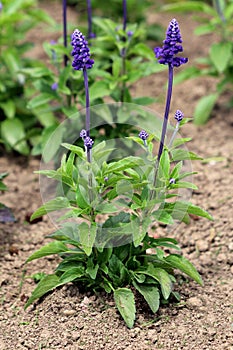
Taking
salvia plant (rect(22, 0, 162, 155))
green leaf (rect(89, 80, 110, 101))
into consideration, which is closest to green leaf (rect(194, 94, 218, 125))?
salvia plant (rect(22, 0, 162, 155))

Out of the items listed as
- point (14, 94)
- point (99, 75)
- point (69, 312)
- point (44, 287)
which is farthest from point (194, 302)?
point (14, 94)

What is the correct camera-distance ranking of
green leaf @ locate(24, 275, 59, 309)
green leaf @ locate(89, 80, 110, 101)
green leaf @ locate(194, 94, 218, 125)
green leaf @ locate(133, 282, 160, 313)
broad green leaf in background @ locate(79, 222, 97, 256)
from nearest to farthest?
broad green leaf in background @ locate(79, 222, 97, 256), green leaf @ locate(133, 282, 160, 313), green leaf @ locate(24, 275, 59, 309), green leaf @ locate(89, 80, 110, 101), green leaf @ locate(194, 94, 218, 125)

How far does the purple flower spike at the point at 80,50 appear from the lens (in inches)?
101

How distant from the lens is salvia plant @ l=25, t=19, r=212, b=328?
2.79 m

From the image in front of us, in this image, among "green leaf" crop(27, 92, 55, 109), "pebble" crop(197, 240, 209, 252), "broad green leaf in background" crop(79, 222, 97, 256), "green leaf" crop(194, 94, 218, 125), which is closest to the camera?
"broad green leaf in background" crop(79, 222, 97, 256)

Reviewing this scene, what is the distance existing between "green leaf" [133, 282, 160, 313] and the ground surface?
11 centimetres

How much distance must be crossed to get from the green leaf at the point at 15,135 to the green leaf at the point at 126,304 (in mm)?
1895

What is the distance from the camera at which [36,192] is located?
4238 mm

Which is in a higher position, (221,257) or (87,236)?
(87,236)

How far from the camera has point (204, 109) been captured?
4.96 meters

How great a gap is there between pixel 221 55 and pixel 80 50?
7.72 ft

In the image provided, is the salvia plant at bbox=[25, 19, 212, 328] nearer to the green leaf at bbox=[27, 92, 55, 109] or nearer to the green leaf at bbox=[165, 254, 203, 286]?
the green leaf at bbox=[165, 254, 203, 286]

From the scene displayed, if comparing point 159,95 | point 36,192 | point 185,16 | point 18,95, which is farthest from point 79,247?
point 185,16

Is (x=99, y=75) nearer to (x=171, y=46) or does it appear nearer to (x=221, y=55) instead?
(x=221, y=55)
